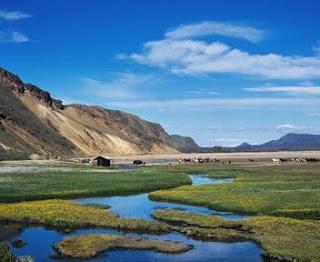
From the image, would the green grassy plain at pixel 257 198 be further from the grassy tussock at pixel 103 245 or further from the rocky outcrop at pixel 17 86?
the rocky outcrop at pixel 17 86

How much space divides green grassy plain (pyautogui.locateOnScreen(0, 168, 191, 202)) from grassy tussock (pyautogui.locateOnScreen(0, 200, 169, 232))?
22.5 feet

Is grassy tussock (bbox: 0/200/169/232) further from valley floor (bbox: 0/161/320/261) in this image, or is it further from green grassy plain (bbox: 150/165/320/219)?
green grassy plain (bbox: 150/165/320/219)

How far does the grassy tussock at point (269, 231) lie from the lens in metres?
30.0

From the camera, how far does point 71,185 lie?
63094 millimetres

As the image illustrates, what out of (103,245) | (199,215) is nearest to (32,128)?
(199,215)

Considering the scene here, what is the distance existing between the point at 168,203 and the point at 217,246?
66.4 feet

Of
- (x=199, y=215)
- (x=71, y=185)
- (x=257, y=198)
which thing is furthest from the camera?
(x=71, y=185)

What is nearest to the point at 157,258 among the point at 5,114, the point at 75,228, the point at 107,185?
the point at 75,228

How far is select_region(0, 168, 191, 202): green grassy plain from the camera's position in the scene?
2135 inches

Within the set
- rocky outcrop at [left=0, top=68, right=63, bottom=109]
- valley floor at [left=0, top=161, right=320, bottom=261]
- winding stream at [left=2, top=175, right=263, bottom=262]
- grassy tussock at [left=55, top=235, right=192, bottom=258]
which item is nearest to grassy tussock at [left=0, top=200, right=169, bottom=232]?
valley floor at [left=0, top=161, right=320, bottom=261]

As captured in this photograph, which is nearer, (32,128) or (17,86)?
(32,128)

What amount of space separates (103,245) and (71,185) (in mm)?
31616

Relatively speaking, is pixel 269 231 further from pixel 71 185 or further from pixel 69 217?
pixel 71 185

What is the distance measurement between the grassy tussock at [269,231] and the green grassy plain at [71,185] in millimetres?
15271
